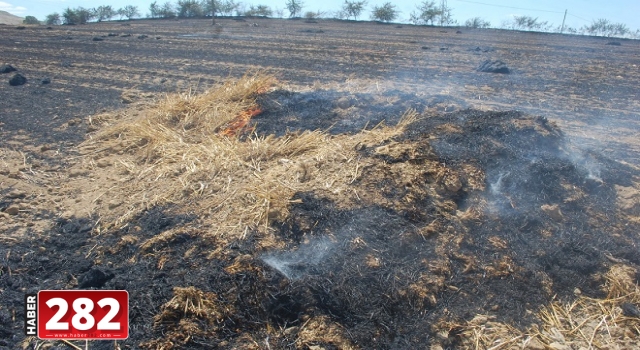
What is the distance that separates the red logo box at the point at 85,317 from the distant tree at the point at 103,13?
44.9 metres

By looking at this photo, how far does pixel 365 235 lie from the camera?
11.6 ft

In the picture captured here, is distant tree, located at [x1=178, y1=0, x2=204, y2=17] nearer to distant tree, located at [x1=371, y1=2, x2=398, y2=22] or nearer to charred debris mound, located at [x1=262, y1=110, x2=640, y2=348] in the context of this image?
distant tree, located at [x1=371, y1=2, x2=398, y2=22]

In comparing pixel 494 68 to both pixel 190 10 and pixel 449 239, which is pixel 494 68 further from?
pixel 190 10

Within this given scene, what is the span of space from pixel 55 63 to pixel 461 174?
1361 cm

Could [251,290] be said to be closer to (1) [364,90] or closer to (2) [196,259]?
(2) [196,259]

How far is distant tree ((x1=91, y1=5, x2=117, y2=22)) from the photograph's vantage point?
1651 inches

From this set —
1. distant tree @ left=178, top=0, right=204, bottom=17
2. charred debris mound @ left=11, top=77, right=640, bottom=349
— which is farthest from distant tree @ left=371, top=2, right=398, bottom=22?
charred debris mound @ left=11, top=77, right=640, bottom=349

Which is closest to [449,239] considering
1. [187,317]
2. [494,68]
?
[187,317]

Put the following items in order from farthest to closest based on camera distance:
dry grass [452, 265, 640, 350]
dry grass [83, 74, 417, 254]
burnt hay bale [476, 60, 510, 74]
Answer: burnt hay bale [476, 60, 510, 74]
dry grass [83, 74, 417, 254]
dry grass [452, 265, 640, 350]

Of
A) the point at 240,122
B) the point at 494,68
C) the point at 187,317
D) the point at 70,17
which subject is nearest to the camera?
the point at 187,317

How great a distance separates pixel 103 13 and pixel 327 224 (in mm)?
47973

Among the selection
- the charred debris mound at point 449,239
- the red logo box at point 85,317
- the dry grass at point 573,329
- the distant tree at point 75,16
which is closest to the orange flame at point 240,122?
the charred debris mound at point 449,239

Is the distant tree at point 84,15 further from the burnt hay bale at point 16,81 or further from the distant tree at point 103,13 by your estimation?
the burnt hay bale at point 16,81

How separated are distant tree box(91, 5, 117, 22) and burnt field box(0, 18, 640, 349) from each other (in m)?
40.2
